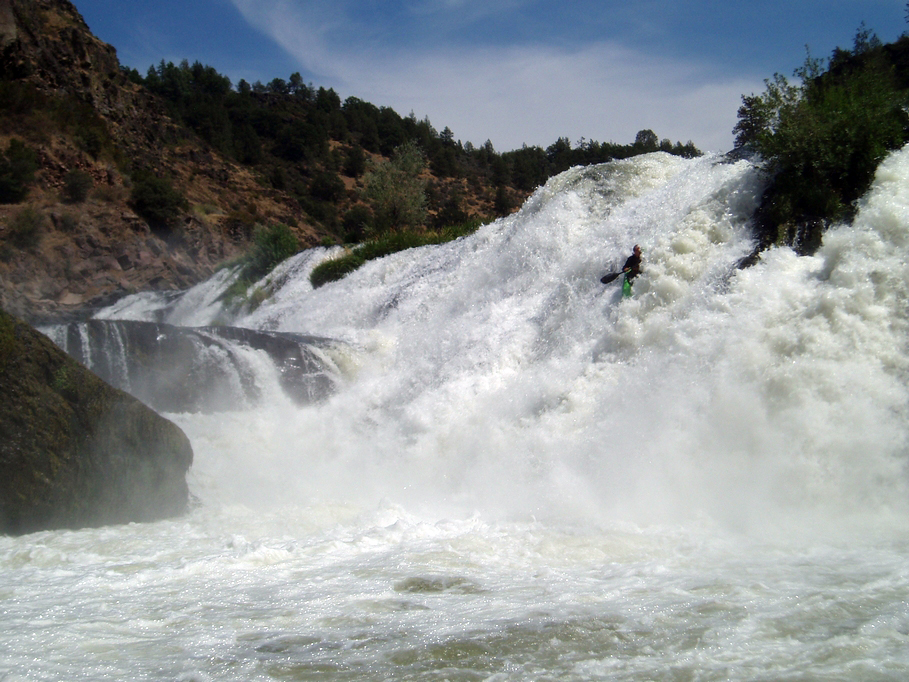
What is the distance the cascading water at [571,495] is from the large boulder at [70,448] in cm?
34

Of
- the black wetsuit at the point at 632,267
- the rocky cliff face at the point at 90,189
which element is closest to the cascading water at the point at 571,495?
the black wetsuit at the point at 632,267

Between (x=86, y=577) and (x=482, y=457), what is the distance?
4.73 m

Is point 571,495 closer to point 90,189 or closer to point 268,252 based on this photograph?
point 268,252

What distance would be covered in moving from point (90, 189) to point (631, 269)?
21428mm

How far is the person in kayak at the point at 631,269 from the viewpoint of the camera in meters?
9.80

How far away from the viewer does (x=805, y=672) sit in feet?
10.4

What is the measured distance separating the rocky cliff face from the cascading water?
13841 mm

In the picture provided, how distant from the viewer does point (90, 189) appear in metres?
24.4

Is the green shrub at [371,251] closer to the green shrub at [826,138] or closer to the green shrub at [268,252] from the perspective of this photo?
the green shrub at [268,252]

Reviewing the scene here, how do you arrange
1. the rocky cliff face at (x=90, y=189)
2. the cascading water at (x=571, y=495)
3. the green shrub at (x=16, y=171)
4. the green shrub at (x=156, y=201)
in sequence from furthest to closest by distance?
the green shrub at (x=156, y=201) → the green shrub at (x=16, y=171) → the rocky cliff face at (x=90, y=189) → the cascading water at (x=571, y=495)

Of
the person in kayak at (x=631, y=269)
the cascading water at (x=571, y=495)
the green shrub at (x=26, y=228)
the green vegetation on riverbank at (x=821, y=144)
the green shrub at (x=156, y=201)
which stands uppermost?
the green shrub at (x=156, y=201)

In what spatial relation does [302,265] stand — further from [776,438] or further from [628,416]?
[776,438]

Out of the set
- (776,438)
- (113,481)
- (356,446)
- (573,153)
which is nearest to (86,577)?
(113,481)

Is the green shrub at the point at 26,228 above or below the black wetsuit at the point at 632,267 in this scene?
above
